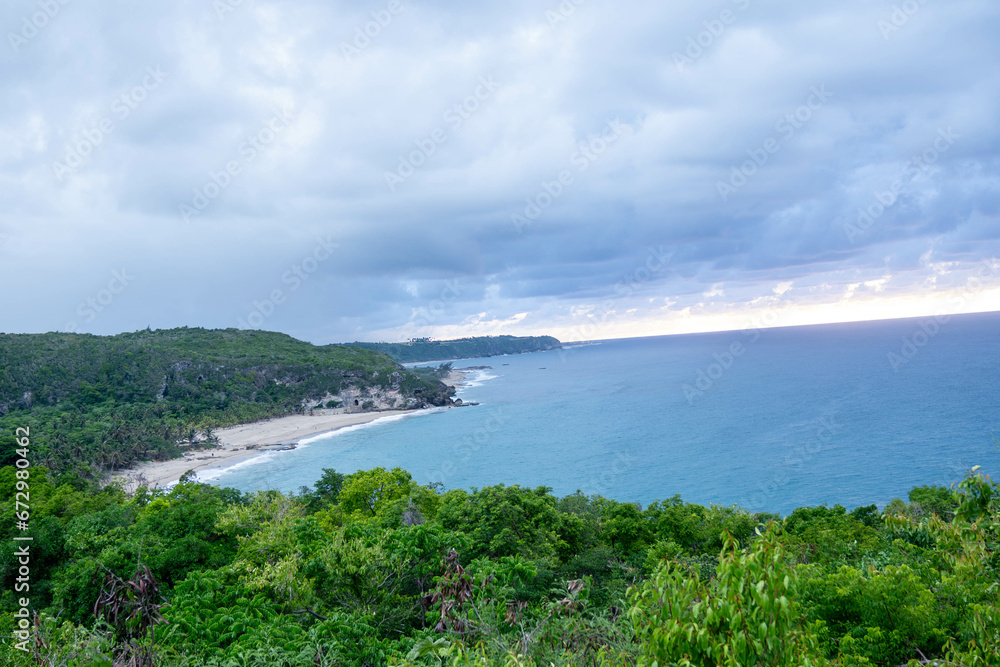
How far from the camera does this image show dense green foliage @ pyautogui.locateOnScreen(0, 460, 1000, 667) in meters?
4.05

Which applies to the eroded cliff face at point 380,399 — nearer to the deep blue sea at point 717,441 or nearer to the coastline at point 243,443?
the coastline at point 243,443

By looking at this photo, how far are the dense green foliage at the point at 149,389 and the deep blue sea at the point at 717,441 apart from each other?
15.2 m

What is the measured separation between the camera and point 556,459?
53.2 metres

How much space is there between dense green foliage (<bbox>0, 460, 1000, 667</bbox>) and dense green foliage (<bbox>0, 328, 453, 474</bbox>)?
150 ft

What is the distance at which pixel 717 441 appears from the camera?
179 feet

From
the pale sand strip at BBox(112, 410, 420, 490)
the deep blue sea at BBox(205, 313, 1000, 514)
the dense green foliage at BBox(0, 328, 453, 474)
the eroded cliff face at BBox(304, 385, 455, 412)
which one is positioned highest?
the dense green foliage at BBox(0, 328, 453, 474)

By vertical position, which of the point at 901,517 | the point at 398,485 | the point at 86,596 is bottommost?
the point at 398,485

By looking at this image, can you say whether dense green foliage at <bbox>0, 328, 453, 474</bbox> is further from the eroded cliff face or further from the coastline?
the coastline

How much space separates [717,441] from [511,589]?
50917mm

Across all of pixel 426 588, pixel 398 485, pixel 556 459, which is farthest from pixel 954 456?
pixel 426 588

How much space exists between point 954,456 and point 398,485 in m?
44.4

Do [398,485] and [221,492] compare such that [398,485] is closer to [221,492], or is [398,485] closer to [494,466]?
[221,492]

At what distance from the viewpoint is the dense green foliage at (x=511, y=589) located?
13.3 feet

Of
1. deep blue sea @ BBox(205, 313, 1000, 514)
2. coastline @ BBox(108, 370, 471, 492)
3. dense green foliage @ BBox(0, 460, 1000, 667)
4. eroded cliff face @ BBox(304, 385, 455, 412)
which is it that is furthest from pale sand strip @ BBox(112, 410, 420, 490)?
dense green foliage @ BBox(0, 460, 1000, 667)
